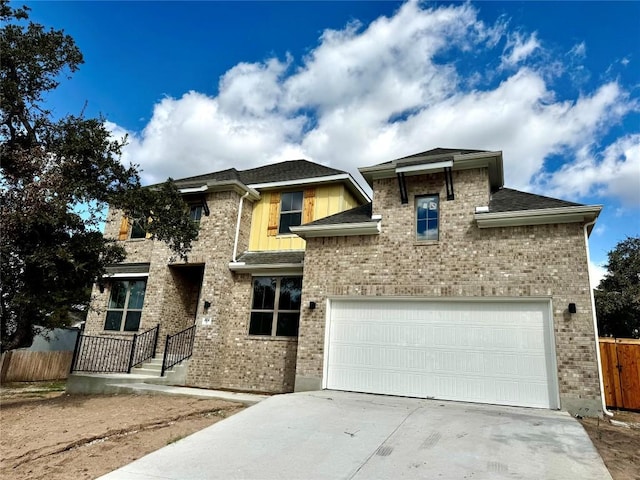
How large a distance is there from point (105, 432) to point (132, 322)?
7.08 metres

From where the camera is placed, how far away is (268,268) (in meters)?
11.9

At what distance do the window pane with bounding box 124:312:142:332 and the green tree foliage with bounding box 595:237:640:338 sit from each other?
2038 centimetres

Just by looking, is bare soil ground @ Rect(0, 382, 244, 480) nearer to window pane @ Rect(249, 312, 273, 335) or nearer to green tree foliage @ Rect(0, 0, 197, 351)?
green tree foliage @ Rect(0, 0, 197, 351)

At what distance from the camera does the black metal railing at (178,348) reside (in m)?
11.5

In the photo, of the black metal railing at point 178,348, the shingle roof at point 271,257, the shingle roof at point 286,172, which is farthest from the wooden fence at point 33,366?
the shingle roof at point 286,172

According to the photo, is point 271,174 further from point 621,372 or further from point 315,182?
point 621,372

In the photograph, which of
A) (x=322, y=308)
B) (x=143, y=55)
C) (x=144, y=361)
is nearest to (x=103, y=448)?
(x=322, y=308)

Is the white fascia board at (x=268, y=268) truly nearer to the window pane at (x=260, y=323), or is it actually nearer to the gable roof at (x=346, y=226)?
the gable roof at (x=346, y=226)

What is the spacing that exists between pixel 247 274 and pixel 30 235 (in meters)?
5.76

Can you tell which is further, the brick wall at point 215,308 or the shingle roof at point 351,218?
the brick wall at point 215,308

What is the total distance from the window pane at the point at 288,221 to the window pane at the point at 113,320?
632 centimetres

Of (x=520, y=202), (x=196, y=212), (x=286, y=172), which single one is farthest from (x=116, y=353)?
(x=520, y=202)

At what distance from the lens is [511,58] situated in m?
10.9

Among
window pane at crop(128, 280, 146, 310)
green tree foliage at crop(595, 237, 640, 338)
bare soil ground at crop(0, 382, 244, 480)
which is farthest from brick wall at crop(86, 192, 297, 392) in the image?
green tree foliage at crop(595, 237, 640, 338)
